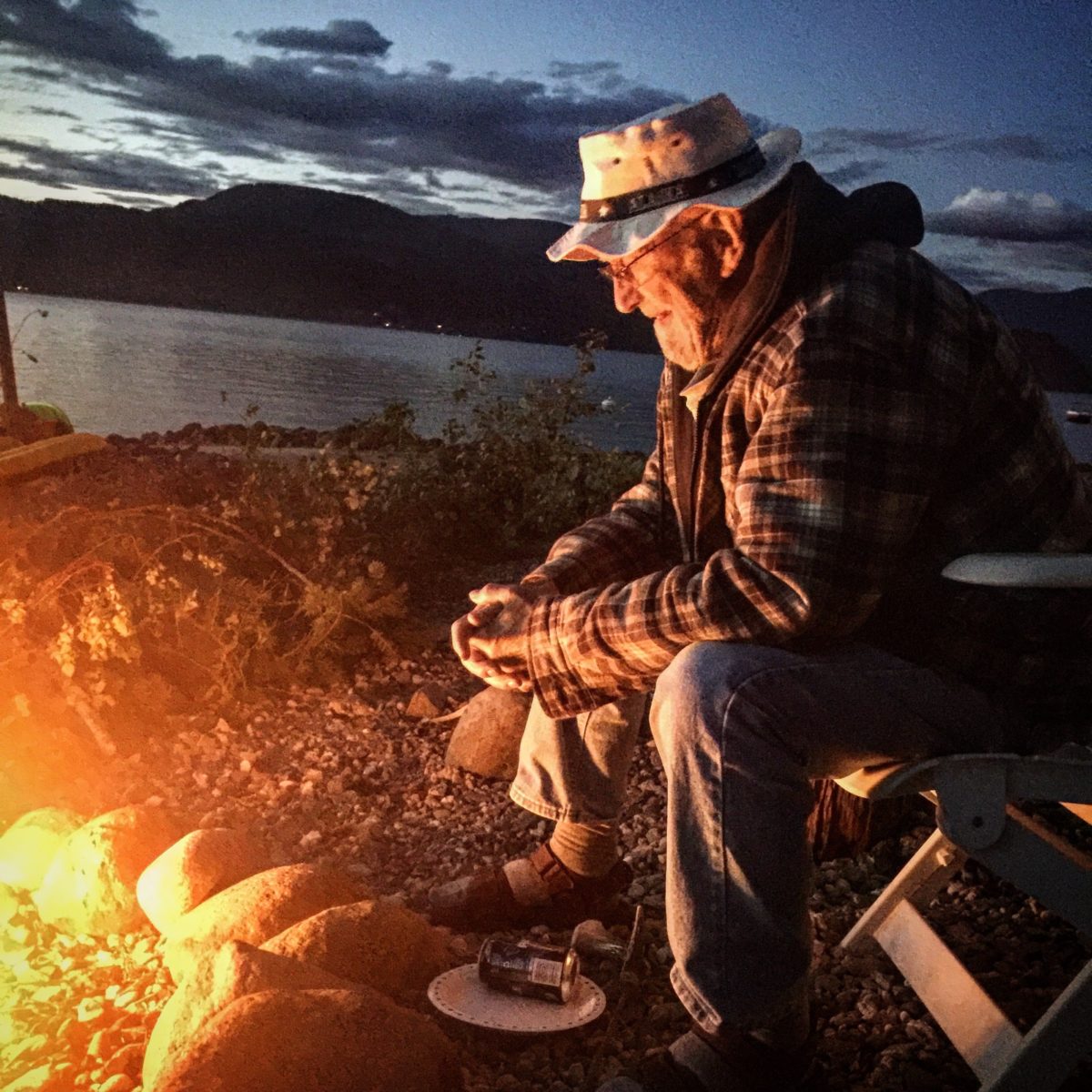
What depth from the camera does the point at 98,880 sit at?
285cm

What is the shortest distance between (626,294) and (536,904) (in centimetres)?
155

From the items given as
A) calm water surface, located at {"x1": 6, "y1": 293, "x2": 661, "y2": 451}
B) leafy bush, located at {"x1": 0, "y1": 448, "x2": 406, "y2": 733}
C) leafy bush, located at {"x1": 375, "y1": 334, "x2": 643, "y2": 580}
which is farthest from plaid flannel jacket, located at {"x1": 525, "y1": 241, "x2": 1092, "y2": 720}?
calm water surface, located at {"x1": 6, "y1": 293, "x2": 661, "y2": 451}

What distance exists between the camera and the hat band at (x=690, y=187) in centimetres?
224

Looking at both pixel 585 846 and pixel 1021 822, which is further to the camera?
pixel 585 846

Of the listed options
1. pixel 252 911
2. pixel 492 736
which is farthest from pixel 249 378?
pixel 252 911

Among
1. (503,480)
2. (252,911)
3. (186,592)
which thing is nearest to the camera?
(252,911)

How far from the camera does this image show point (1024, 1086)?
6.79 feet

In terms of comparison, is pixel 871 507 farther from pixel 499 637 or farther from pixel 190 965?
pixel 190 965

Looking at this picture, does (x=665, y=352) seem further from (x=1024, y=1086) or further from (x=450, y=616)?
(x=450, y=616)

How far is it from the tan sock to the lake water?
355 centimetres

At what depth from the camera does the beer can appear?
2615mm

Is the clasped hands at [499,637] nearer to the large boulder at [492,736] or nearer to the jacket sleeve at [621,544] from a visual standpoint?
the jacket sleeve at [621,544]

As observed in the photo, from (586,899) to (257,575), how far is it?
2.88m

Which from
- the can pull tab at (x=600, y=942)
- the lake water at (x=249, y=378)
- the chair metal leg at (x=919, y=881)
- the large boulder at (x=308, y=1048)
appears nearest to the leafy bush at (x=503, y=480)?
the lake water at (x=249, y=378)
